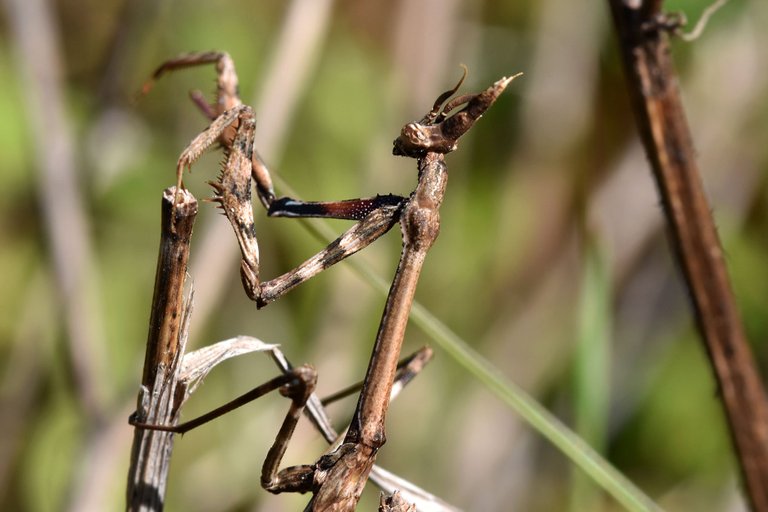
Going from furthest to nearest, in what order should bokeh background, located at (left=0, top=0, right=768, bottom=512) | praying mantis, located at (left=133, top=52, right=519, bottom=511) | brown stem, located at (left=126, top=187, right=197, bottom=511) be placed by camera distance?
bokeh background, located at (left=0, top=0, right=768, bottom=512) → praying mantis, located at (left=133, top=52, right=519, bottom=511) → brown stem, located at (left=126, top=187, right=197, bottom=511)

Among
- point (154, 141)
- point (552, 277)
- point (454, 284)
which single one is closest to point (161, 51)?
point (154, 141)

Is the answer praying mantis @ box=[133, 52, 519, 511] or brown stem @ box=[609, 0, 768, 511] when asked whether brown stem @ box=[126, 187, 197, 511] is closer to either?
praying mantis @ box=[133, 52, 519, 511]

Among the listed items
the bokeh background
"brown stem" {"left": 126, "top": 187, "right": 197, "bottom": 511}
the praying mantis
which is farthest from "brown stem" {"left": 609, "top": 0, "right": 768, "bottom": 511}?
the bokeh background

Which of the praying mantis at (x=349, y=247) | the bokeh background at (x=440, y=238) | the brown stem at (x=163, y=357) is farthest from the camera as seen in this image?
the bokeh background at (x=440, y=238)

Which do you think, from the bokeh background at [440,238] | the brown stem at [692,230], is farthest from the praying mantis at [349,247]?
the bokeh background at [440,238]

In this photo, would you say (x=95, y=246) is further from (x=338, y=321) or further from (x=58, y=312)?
(x=338, y=321)

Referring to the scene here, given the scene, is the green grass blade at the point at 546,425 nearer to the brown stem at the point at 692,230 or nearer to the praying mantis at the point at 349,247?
the praying mantis at the point at 349,247
